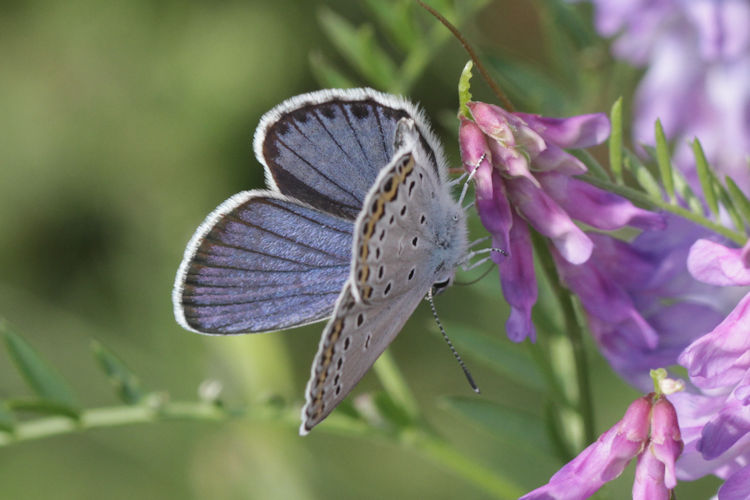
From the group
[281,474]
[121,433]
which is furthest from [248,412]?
[121,433]

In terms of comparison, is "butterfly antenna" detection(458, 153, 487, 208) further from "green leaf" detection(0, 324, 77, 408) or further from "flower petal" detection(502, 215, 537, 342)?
"green leaf" detection(0, 324, 77, 408)

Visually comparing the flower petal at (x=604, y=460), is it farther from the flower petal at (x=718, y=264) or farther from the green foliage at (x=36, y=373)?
the green foliage at (x=36, y=373)

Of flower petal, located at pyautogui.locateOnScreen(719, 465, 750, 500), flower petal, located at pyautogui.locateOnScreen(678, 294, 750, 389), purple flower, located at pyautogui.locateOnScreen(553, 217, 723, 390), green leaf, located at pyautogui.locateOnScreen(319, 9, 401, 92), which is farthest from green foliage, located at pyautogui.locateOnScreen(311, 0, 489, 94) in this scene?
flower petal, located at pyautogui.locateOnScreen(719, 465, 750, 500)

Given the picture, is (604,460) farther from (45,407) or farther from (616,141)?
(45,407)

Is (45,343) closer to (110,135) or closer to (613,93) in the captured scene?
(110,135)

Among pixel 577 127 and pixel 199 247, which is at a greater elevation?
pixel 199 247

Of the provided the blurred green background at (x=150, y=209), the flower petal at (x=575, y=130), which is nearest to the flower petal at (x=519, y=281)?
the flower petal at (x=575, y=130)
